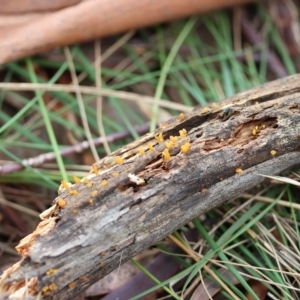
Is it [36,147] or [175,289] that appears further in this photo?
[36,147]

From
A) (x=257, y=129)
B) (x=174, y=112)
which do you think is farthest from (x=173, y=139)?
(x=174, y=112)

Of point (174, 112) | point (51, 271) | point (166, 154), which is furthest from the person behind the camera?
point (174, 112)

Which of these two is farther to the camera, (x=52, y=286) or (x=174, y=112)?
(x=174, y=112)

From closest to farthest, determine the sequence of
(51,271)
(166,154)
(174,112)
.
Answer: (51,271) → (166,154) → (174,112)

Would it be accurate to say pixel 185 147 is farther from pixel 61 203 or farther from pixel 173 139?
pixel 61 203

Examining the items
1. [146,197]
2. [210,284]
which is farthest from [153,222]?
[210,284]

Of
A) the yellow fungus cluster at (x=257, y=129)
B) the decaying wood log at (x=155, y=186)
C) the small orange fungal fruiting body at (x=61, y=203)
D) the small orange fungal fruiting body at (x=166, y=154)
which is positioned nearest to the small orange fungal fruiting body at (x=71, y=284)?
the decaying wood log at (x=155, y=186)

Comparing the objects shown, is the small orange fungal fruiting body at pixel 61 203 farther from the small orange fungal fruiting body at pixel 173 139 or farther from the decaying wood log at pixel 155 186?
the small orange fungal fruiting body at pixel 173 139

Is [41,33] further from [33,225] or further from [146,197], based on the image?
[146,197]
